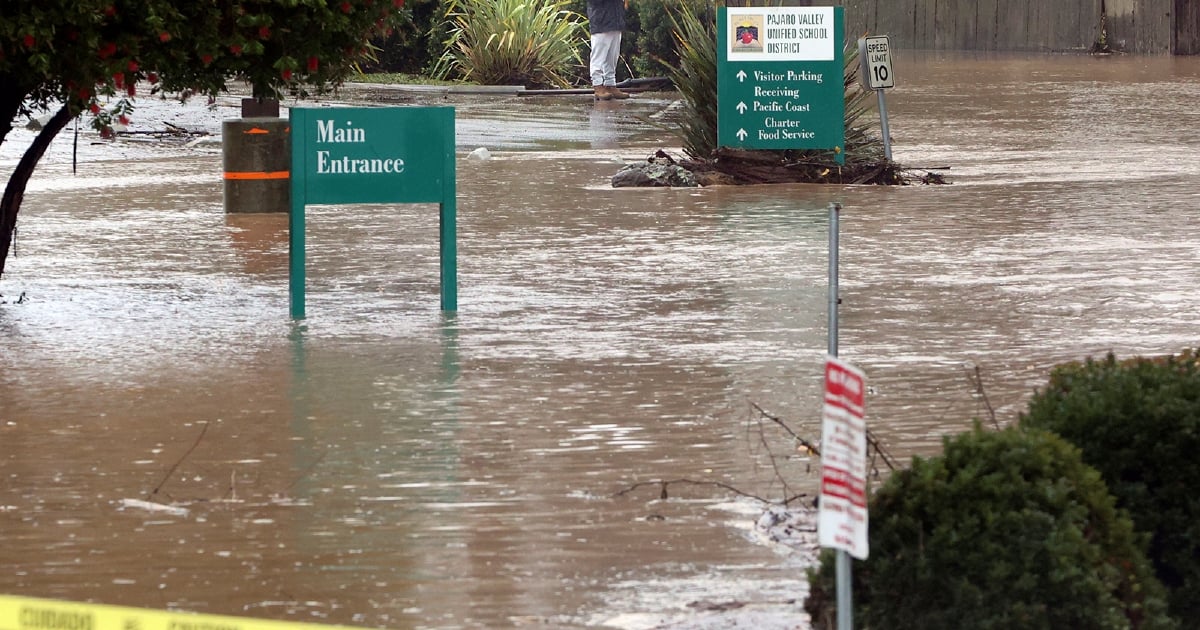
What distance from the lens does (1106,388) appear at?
539cm

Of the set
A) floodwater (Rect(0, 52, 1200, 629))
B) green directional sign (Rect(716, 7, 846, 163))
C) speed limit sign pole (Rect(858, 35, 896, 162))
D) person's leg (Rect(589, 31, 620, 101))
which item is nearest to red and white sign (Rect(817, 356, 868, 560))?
floodwater (Rect(0, 52, 1200, 629))

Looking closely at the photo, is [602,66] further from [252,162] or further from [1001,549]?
[1001,549]

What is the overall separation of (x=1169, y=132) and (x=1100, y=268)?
973 cm

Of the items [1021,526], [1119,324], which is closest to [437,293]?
[1119,324]

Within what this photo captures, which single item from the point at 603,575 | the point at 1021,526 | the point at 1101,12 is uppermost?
the point at 1101,12

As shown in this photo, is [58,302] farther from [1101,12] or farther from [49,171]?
[1101,12]

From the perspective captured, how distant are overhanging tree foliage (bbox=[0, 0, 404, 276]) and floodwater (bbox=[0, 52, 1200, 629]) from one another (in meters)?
1.24

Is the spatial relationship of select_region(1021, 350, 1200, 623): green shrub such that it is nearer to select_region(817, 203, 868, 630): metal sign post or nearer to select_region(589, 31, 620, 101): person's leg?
select_region(817, 203, 868, 630): metal sign post

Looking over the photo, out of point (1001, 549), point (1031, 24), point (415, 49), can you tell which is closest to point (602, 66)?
point (415, 49)

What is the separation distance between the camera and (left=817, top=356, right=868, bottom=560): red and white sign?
166 inches

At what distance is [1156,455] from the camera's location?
5148mm

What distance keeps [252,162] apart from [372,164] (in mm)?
4177

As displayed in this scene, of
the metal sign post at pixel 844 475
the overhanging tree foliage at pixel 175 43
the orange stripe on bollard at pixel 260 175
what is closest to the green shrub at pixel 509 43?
the orange stripe on bollard at pixel 260 175

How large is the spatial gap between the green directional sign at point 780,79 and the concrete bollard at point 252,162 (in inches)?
164
